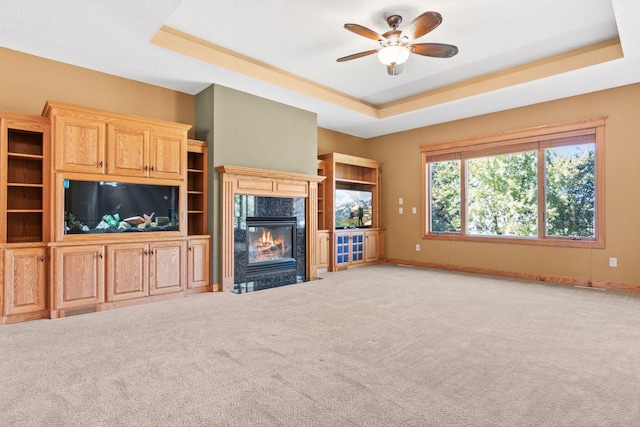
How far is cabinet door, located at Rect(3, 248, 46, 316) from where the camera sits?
332cm

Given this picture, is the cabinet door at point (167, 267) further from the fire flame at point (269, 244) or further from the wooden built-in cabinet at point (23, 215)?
the fire flame at point (269, 244)

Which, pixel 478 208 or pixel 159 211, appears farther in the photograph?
pixel 478 208

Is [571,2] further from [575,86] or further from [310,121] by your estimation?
[310,121]

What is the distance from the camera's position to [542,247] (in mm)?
5457

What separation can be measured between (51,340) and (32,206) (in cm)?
186

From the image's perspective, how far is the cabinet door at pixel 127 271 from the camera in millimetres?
3838

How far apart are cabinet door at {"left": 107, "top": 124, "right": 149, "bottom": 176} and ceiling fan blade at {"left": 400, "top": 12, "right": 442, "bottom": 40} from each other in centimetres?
324

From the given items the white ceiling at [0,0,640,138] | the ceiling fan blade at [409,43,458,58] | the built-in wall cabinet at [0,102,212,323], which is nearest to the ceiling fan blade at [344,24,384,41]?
the white ceiling at [0,0,640,138]

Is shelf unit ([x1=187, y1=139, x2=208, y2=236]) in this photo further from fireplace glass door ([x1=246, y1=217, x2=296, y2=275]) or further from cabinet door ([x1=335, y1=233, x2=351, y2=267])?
cabinet door ([x1=335, y1=233, x2=351, y2=267])

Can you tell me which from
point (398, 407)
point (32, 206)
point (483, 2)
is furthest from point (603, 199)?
point (32, 206)

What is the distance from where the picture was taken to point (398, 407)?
5.99ft

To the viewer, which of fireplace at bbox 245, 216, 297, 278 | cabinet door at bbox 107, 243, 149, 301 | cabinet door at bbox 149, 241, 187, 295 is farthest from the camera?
fireplace at bbox 245, 216, 297, 278

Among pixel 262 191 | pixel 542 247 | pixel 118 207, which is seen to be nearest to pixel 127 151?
pixel 118 207

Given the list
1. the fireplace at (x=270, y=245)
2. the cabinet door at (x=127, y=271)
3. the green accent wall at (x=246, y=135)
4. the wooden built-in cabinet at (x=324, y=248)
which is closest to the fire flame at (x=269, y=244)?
the fireplace at (x=270, y=245)
